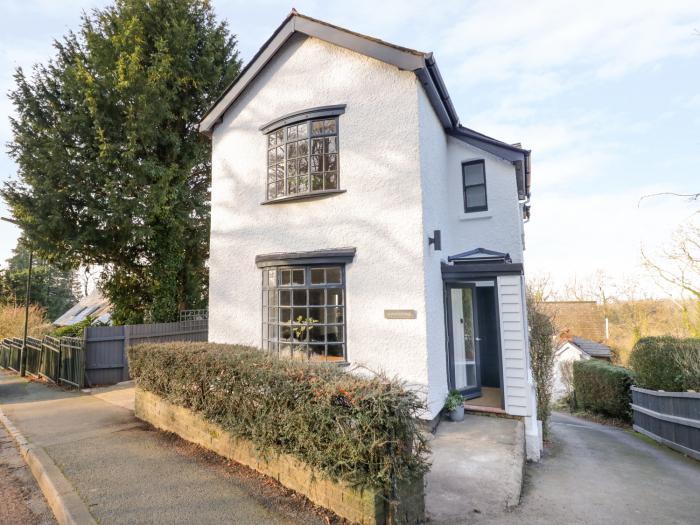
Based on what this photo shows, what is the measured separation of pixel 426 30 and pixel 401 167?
3.44m

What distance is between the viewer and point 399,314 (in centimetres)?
734

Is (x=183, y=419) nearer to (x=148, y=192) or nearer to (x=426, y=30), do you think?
(x=426, y=30)

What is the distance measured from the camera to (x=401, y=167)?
7637mm

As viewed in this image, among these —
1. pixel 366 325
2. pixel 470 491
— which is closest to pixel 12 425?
pixel 366 325

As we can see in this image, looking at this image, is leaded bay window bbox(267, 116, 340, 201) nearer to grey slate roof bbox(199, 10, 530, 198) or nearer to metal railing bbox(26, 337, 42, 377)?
grey slate roof bbox(199, 10, 530, 198)

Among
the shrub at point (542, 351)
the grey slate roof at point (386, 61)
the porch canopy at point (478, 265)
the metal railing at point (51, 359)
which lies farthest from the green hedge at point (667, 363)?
the metal railing at point (51, 359)

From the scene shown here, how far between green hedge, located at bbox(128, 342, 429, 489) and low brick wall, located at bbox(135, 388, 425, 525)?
0.43 feet

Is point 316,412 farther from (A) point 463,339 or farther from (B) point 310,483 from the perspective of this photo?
(A) point 463,339

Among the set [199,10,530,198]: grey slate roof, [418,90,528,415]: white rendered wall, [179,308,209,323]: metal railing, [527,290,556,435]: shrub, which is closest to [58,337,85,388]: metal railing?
[179,308,209,323]: metal railing

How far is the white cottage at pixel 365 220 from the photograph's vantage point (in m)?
7.53

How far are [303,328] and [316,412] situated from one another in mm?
4182

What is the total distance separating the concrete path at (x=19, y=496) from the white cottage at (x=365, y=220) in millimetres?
3597

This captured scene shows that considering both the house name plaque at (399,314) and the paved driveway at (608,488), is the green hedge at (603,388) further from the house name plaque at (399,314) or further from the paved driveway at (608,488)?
the house name plaque at (399,314)

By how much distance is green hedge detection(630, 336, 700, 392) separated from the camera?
419 inches
